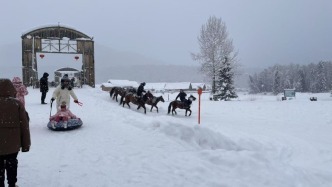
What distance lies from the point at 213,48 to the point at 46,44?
65.0ft

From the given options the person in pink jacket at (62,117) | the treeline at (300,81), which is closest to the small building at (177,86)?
the treeline at (300,81)

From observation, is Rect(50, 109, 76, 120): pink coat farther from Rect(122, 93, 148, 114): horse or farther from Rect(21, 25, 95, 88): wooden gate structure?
Rect(21, 25, 95, 88): wooden gate structure

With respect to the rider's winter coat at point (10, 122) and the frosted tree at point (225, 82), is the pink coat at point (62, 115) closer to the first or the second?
the rider's winter coat at point (10, 122)

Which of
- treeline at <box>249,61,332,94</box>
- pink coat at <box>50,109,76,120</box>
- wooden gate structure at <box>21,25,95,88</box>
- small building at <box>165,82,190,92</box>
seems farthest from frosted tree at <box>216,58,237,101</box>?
treeline at <box>249,61,332,94</box>

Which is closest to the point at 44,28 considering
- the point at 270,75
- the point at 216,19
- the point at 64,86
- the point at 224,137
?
the point at 216,19

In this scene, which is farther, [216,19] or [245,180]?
[216,19]

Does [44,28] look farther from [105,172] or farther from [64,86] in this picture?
[105,172]

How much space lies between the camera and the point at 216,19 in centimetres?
4044

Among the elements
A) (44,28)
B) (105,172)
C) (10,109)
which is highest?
(44,28)

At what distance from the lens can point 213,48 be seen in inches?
1517

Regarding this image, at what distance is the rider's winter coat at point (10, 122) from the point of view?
4.63 metres

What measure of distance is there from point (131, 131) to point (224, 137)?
3.12 meters

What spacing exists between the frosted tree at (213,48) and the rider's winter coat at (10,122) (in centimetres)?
3316

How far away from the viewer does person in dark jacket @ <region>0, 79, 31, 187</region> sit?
4.63 metres
